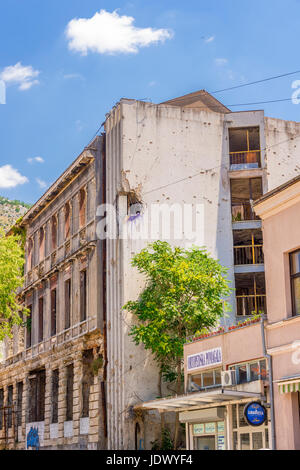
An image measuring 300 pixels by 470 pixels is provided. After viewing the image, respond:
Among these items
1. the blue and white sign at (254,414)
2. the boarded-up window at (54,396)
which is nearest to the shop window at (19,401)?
the boarded-up window at (54,396)

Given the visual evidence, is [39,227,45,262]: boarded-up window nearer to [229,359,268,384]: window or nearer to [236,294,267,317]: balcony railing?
[236,294,267,317]: balcony railing

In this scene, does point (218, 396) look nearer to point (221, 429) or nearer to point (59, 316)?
point (221, 429)

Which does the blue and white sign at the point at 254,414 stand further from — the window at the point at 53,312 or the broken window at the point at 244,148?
the window at the point at 53,312

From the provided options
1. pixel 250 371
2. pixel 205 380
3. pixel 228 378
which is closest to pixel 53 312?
pixel 205 380

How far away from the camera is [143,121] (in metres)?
34.3

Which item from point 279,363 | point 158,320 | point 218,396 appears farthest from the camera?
point 158,320

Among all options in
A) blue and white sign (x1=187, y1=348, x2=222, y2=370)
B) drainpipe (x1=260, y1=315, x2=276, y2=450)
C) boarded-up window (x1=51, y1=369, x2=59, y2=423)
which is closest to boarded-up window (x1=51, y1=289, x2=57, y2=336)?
boarded-up window (x1=51, y1=369, x2=59, y2=423)

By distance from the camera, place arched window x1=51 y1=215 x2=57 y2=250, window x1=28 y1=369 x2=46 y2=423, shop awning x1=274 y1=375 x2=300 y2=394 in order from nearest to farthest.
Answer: shop awning x1=274 y1=375 x2=300 y2=394
window x1=28 y1=369 x2=46 y2=423
arched window x1=51 y1=215 x2=57 y2=250

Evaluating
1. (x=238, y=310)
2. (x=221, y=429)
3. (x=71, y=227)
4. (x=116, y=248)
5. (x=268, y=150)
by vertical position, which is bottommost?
(x=221, y=429)

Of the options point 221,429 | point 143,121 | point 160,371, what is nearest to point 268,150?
point 143,121

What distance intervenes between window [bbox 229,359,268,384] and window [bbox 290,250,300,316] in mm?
2368

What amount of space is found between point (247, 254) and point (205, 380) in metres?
13.0

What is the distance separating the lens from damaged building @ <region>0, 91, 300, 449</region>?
31.7 metres

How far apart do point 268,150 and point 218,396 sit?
1786cm
